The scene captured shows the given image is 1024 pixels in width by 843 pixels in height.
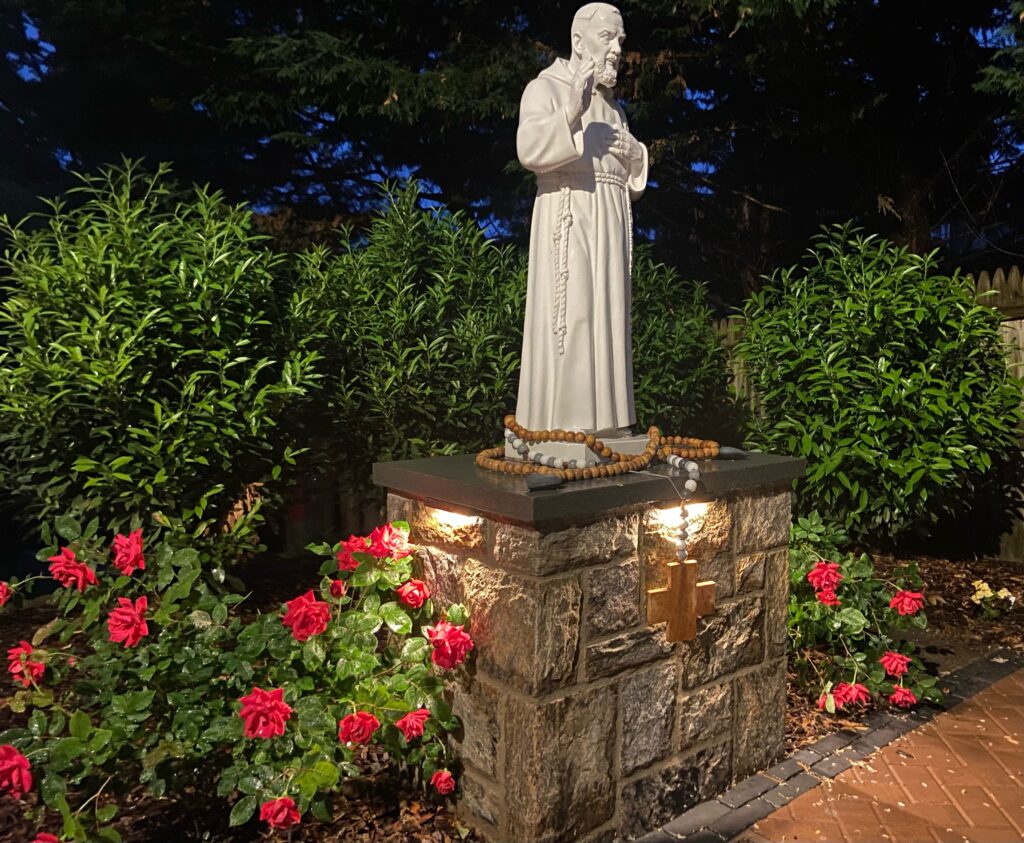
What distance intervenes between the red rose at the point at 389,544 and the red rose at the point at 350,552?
52 millimetres

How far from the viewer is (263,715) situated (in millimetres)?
2045

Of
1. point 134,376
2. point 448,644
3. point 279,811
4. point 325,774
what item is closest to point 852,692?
point 448,644

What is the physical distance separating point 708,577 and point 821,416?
2.80m

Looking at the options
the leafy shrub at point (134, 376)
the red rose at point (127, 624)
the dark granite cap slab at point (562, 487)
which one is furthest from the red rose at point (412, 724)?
the leafy shrub at point (134, 376)

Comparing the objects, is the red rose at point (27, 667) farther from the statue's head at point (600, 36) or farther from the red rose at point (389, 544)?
the statue's head at point (600, 36)

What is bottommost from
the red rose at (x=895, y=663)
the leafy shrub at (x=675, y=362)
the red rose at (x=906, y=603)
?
the red rose at (x=895, y=663)

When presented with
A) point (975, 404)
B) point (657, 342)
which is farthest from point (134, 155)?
point (975, 404)

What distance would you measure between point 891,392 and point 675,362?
1.54 metres

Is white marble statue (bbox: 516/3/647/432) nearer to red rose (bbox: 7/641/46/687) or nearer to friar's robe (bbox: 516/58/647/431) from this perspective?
friar's robe (bbox: 516/58/647/431)

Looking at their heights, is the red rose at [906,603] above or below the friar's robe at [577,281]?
below

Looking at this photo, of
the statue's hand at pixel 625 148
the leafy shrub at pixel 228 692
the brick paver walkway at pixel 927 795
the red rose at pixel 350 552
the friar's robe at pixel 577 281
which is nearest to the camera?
the leafy shrub at pixel 228 692

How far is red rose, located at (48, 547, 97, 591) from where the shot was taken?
2371 mm

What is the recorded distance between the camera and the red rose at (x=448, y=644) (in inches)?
92.7

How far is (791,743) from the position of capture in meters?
3.16
